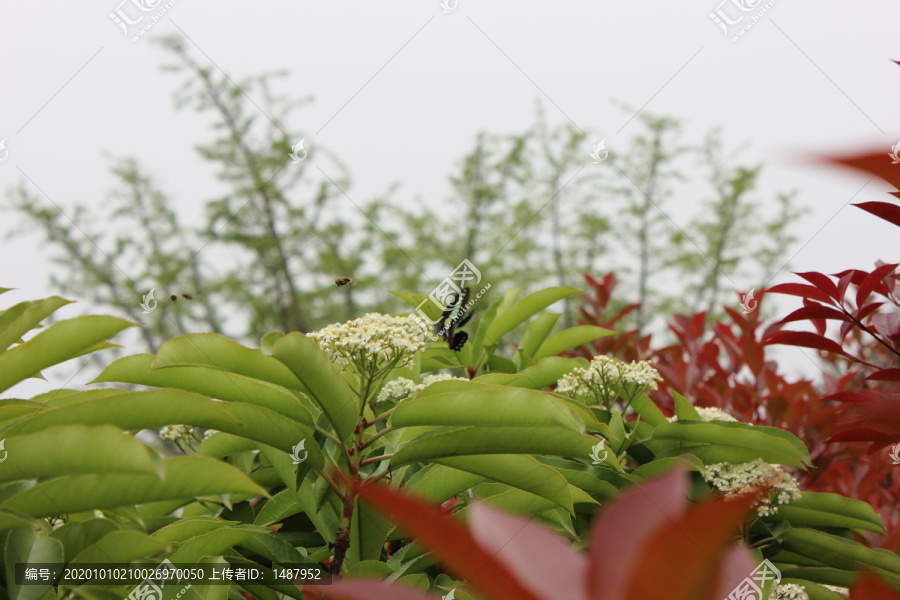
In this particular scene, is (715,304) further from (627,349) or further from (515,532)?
(515,532)

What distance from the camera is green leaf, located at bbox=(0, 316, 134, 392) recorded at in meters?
0.84

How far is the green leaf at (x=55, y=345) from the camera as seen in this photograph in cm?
84

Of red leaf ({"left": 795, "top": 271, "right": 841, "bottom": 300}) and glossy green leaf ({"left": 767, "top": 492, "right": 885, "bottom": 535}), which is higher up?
red leaf ({"left": 795, "top": 271, "right": 841, "bottom": 300})

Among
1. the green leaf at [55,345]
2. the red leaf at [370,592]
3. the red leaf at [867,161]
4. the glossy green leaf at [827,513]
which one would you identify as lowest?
the glossy green leaf at [827,513]

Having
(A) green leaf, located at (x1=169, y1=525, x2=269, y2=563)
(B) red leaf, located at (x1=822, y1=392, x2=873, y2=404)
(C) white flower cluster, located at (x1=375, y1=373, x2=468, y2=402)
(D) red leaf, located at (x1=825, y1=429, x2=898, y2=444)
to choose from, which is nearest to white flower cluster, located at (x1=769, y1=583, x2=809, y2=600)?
(D) red leaf, located at (x1=825, y1=429, x2=898, y2=444)

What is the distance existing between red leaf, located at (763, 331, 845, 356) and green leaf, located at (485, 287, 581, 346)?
50 centimetres

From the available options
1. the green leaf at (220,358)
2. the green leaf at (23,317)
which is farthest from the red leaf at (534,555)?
the green leaf at (23,317)

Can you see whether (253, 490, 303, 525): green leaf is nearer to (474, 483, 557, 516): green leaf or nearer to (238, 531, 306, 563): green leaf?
(238, 531, 306, 563): green leaf

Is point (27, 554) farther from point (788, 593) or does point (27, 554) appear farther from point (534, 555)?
point (788, 593)

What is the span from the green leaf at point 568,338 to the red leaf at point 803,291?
0.46 m

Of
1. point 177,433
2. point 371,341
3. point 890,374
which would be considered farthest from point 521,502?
point 177,433

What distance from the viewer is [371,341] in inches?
39.7

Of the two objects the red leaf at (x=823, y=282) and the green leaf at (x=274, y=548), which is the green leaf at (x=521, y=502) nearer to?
the green leaf at (x=274, y=548)

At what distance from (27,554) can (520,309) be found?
47.5 inches
